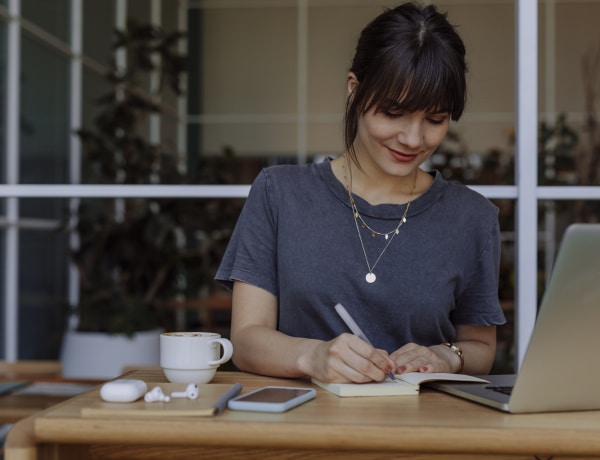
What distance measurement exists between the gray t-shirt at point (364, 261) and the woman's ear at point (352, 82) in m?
0.18

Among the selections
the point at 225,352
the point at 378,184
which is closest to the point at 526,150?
the point at 378,184

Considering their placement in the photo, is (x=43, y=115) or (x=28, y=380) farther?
(x=43, y=115)

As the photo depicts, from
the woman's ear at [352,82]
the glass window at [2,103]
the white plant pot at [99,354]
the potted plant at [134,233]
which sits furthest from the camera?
the potted plant at [134,233]

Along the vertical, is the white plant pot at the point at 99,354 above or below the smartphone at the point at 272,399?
below

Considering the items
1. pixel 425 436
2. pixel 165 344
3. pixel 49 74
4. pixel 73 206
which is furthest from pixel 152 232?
pixel 425 436

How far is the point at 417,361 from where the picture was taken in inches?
53.4

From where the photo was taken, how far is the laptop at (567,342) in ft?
3.10

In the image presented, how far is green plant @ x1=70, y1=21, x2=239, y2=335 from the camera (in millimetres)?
4809

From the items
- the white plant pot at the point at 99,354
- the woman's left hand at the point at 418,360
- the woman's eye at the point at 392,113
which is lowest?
the white plant pot at the point at 99,354

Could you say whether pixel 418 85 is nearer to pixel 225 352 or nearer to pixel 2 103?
pixel 225 352

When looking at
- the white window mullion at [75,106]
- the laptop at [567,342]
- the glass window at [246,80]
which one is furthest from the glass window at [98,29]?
the laptop at [567,342]

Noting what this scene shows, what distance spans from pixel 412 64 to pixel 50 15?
356cm

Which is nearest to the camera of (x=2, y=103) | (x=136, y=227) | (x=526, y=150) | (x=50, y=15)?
(x=526, y=150)

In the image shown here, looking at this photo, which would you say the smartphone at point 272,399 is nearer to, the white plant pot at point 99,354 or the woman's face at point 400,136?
the woman's face at point 400,136
